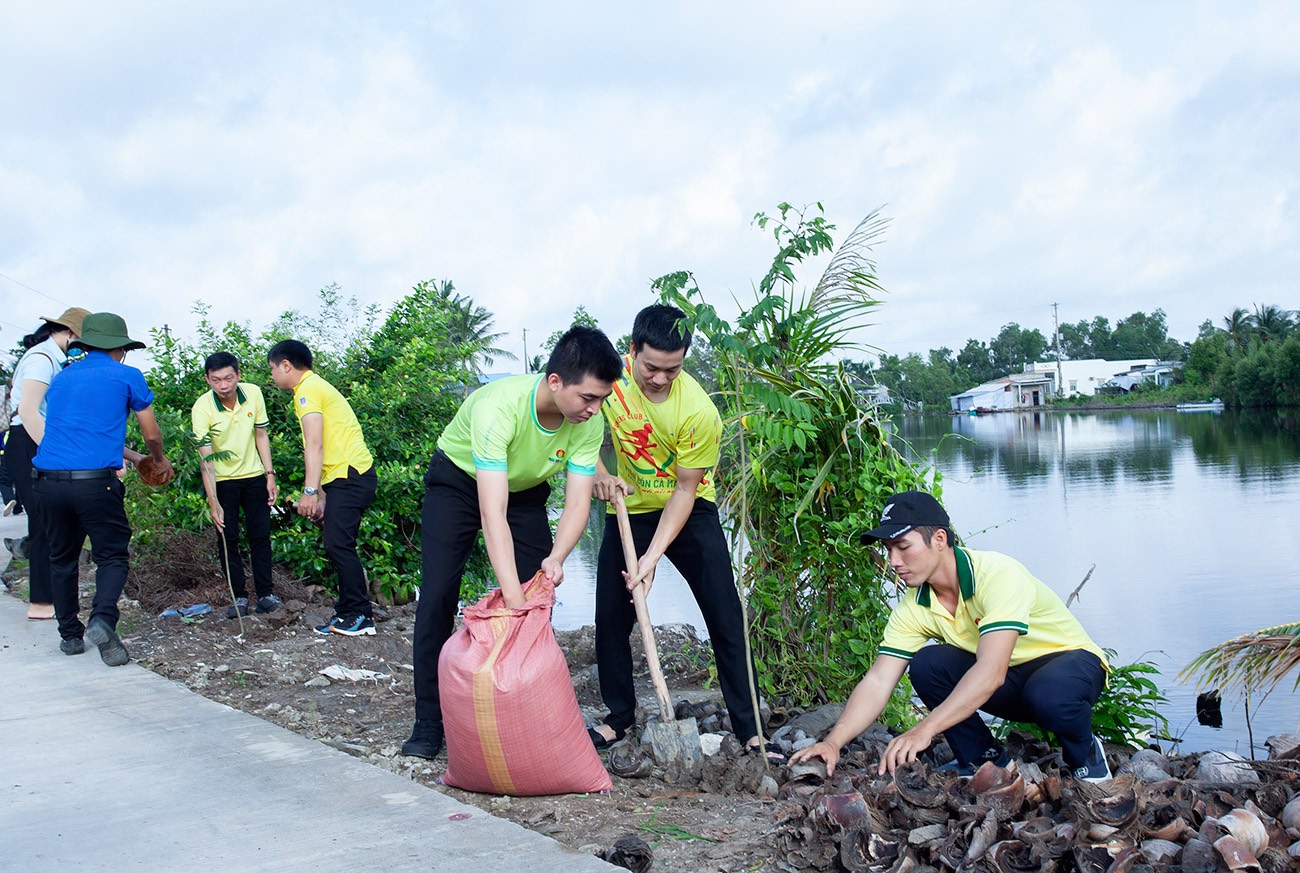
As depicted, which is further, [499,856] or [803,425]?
[803,425]

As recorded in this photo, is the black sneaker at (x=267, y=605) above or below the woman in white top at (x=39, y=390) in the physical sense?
below

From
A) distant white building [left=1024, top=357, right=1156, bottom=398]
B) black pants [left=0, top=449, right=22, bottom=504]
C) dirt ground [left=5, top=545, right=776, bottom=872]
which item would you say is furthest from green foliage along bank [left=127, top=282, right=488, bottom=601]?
distant white building [left=1024, top=357, right=1156, bottom=398]

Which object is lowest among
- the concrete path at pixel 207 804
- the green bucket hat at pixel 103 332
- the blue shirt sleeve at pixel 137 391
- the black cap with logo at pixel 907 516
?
the concrete path at pixel 207 804

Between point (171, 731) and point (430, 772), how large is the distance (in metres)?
1.14

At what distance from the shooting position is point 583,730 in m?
3.64

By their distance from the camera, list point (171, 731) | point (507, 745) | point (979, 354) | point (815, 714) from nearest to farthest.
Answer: point (507, 745) < point (171, 731) < point (815, 714) < point (979, 354)

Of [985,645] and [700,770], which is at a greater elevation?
[985,645]

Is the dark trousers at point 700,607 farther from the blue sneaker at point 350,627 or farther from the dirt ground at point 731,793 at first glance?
the blue sneaker at point 350,627

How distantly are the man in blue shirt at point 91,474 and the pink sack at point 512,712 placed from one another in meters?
2.73

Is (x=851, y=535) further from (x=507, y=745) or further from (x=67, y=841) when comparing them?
(x=67, y=841)

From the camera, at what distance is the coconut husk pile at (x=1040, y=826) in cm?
266

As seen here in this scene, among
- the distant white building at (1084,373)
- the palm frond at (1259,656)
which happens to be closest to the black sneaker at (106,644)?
the palm frond at (1259,656)

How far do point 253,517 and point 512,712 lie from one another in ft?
12.8

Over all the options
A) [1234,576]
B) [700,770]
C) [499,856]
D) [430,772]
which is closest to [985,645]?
[700,770]
